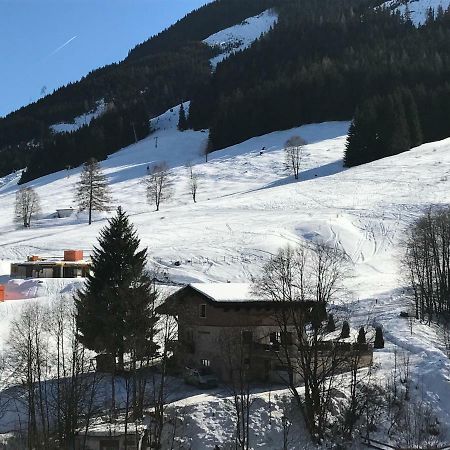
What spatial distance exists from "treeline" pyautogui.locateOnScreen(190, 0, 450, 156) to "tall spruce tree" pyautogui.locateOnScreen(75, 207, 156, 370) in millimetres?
90246

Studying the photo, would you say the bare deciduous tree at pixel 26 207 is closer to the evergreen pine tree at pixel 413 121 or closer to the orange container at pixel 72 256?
the orange container at pixel 72 256

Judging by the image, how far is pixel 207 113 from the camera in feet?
552

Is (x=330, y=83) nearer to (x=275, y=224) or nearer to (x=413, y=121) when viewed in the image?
(x=413, y=121)

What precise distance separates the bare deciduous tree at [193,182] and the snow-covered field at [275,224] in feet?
3.74

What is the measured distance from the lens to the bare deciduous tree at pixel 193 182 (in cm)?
9444

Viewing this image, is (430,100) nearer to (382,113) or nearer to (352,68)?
(382,113)

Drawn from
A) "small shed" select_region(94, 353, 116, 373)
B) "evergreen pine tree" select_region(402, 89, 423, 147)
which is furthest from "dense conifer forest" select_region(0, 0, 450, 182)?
"small shed" select_region(94, 353, 116, 373)

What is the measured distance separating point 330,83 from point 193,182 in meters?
57.8

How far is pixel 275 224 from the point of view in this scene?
66.9 meters

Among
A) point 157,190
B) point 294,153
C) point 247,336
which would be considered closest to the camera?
point 247,336

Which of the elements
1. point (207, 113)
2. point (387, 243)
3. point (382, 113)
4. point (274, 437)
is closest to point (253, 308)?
point (274, 437)

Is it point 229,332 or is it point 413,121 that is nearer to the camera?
point 229,332

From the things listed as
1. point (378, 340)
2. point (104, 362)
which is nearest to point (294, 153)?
point (378, 340)

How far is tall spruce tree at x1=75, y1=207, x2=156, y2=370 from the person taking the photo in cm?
3084
